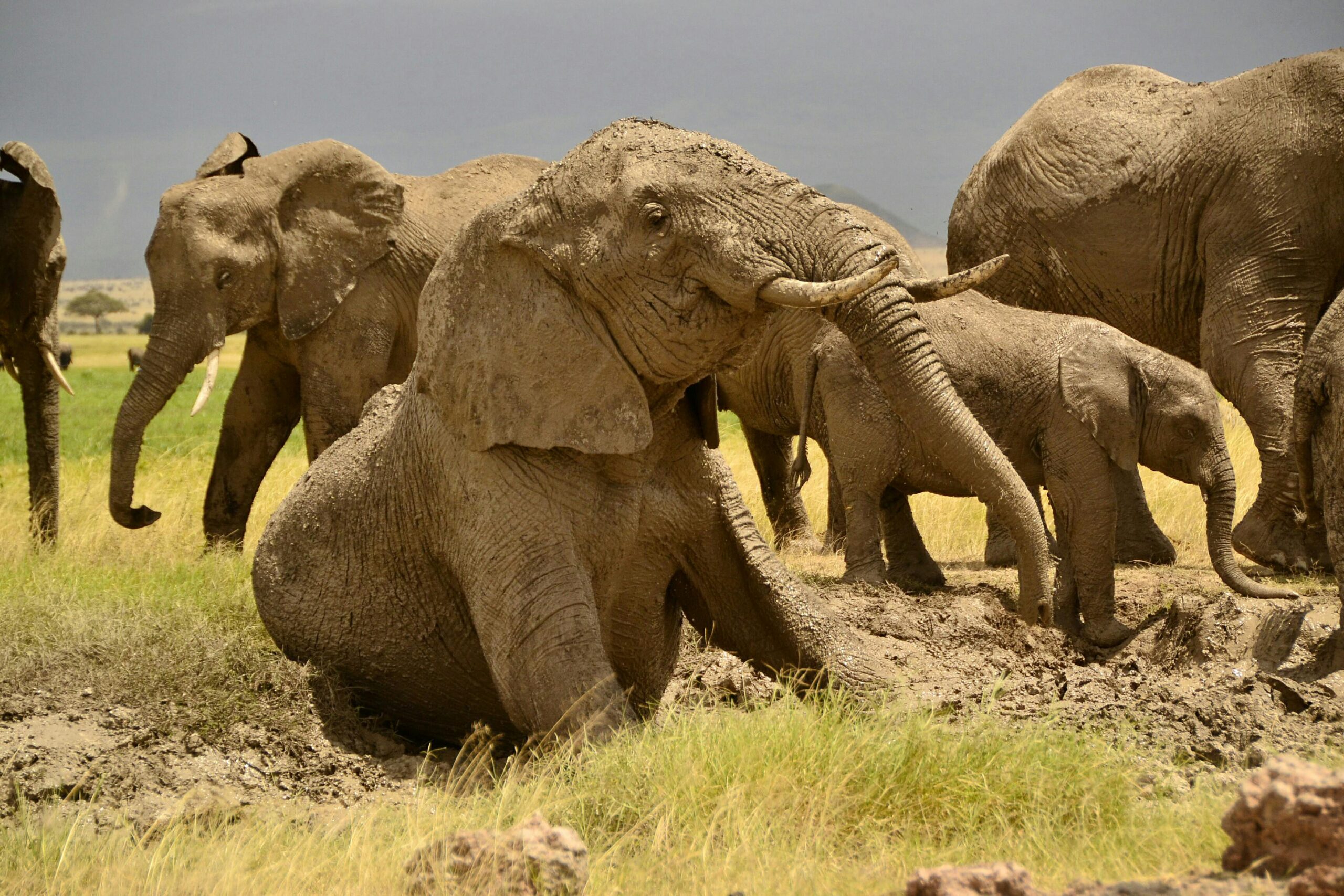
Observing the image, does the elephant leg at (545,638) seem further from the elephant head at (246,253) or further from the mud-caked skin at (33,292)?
the mud-caked skin at (33,292)

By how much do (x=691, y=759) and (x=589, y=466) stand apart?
1095 mm

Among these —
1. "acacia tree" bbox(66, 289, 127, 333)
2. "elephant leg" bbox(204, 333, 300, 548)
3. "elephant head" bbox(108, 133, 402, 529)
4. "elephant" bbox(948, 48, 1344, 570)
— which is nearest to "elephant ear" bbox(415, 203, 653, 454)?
"elephant head" bbox(108, 133, 402, 529)

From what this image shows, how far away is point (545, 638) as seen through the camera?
16.1ft

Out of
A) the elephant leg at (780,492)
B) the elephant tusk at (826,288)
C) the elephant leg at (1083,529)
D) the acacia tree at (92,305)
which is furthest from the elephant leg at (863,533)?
the acacia tree at (92,305)

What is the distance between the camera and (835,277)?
447 centimetres

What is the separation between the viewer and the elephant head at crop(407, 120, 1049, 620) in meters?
4.55

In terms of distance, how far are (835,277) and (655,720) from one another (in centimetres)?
163

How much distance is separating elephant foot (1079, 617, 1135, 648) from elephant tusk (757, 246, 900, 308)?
398 centimetres

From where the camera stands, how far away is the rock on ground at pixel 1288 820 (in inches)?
113

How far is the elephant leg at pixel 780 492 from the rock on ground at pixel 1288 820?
767 centimetres

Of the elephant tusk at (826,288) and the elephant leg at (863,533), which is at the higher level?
the elephant tusk at (826,288)

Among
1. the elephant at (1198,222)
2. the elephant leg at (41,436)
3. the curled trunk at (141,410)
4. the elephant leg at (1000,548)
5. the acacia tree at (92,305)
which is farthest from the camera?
the acacia tree at (92,305)

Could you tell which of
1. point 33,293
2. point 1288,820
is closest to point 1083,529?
point 1288,820

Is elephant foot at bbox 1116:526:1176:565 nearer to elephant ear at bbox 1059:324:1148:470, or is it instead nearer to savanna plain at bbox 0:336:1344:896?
elephant ear at bbox 1059:324:1148:470
